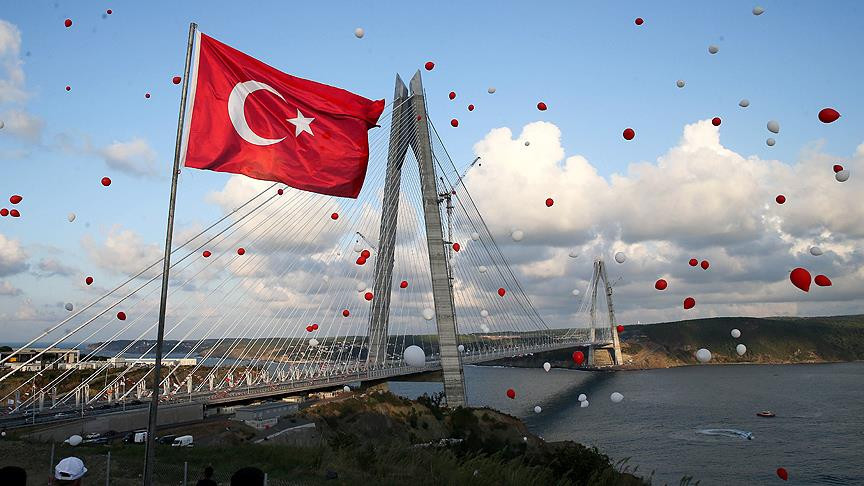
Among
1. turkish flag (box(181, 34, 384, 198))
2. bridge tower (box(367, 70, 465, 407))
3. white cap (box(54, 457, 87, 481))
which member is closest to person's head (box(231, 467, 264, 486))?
white cap (box(54, 457, 87, 481))

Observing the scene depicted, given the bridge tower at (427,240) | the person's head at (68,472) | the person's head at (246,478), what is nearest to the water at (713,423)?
the bridge tower at (427,240)

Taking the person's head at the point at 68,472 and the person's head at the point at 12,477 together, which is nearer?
the person's head at the point at 12,477

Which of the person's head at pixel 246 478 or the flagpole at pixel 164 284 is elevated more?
the flagpole at pixel 164 284

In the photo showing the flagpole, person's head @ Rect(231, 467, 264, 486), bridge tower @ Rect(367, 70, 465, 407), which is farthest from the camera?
bridge tower @ Rect(367, 70, 465, 407)

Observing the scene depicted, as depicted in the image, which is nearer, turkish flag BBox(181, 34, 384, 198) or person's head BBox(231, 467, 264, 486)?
person's head BBox(231, 467, 264, 486)

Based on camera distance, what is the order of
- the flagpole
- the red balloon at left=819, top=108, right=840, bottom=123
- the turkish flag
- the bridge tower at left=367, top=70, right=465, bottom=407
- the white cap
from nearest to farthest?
the white cap
the flagpole
the turkish flag
the red balloon at left=819, top=108, right=840, bottom=123
the bridge tower at left=367, top=70, right=465, bottom=407

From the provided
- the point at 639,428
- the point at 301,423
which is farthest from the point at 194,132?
the point at 639,428

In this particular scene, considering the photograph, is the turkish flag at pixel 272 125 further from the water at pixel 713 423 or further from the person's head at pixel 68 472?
the water at pixel 713 423

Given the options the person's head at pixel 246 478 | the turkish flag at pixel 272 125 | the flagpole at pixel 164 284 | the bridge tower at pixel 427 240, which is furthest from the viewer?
the bridge tower at pixel 427 240

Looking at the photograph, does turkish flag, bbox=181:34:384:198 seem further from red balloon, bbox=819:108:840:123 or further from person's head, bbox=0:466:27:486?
red balloon, bbox=819:108:840:123
